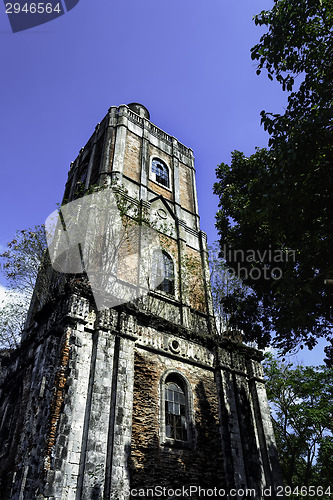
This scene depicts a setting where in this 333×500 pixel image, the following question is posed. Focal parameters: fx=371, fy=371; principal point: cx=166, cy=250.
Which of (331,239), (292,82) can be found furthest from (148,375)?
(292,82)

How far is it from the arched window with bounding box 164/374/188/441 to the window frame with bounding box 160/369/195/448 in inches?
1.1

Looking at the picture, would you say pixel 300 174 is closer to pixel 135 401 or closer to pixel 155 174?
pixel 135 401

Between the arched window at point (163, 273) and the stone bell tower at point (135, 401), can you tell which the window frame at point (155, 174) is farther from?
the arched window at point (163, 273)

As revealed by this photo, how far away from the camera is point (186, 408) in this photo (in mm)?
10781

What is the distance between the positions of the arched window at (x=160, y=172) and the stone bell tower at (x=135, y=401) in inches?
90.2

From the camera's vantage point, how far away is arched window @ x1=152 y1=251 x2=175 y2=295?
539 inches

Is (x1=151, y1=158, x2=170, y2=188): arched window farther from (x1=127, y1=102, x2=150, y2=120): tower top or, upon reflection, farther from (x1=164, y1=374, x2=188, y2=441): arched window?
(x1=164, y1=374, x2=188, y2=441): arched window

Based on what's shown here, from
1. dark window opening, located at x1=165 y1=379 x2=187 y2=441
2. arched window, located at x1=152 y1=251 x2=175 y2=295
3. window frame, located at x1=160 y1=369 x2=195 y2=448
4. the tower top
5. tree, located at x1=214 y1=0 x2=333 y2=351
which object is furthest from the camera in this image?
the tower top

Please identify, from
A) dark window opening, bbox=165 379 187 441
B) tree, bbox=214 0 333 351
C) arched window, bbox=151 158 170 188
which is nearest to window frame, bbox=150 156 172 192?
arched window, bbox=151 158 170 188

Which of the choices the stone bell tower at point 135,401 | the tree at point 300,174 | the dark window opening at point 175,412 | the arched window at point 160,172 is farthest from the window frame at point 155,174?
the dark window opening at point 175,412

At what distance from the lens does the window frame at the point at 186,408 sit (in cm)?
970

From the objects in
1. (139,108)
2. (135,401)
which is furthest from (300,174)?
(139,108)

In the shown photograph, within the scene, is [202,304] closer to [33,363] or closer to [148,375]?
[148,375]

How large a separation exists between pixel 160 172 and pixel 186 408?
10838 mm
